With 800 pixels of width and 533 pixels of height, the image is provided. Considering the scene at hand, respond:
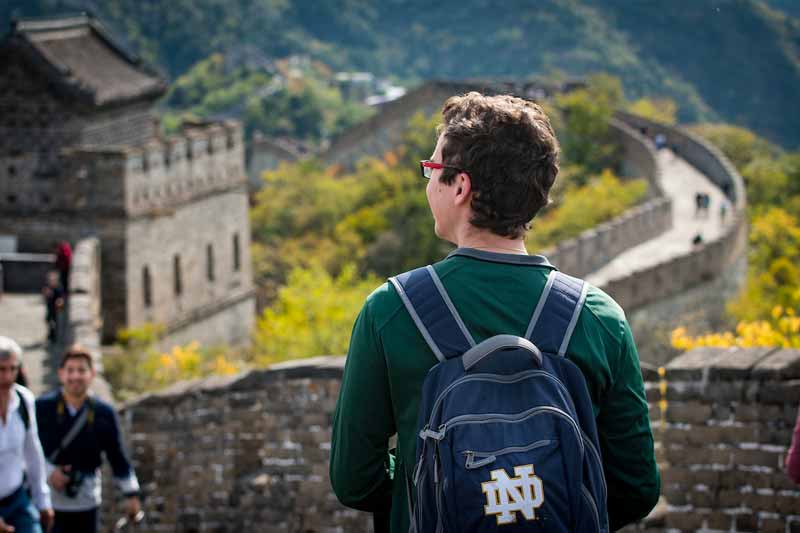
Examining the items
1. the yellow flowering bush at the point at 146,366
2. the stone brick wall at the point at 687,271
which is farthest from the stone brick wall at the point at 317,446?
the stone brick wall at the point at 687,271

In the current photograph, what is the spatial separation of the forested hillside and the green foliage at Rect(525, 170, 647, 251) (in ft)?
133

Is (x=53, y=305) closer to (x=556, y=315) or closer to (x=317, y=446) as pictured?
(x=317, y=446)

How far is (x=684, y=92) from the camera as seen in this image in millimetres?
92500

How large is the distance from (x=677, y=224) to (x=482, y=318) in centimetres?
3108

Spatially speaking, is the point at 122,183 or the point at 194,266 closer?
the point at 122,183

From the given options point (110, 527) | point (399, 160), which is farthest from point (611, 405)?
point (399, 160)

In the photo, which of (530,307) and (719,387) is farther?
(719,387)

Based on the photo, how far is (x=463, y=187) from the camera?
13.9 feet

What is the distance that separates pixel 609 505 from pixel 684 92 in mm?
90197

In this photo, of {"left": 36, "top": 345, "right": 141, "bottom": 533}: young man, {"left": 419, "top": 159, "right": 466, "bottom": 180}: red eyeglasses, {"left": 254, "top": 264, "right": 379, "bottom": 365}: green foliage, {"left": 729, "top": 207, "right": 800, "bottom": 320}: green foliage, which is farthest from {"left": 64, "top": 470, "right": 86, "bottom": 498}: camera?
{"left": 254, "top": 264, "right": 379, "bottom": 365}: green foliage

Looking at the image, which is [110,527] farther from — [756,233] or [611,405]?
[756,233]

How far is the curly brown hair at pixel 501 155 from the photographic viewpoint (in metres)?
4.18

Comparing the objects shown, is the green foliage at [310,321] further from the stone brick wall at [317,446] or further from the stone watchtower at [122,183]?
the stone brick wall at [317,446]

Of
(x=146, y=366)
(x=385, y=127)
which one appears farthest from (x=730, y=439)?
(x=385, y=127)
